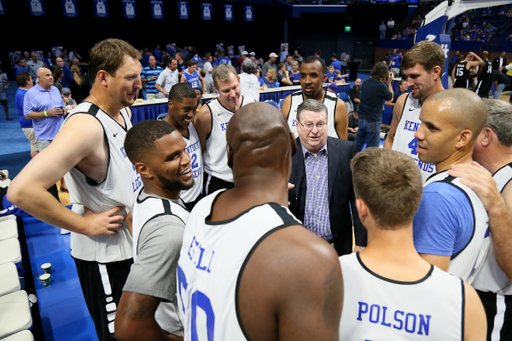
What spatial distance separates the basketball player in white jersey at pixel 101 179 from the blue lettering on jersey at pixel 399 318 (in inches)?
48.2

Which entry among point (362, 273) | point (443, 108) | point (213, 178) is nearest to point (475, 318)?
point (362, 273)

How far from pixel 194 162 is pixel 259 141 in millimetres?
2092

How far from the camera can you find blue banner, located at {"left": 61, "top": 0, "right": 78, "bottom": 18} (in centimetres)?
1543

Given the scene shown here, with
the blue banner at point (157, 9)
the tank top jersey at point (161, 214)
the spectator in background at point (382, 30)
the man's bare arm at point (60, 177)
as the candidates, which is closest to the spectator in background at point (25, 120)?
the man's bare arm at point (60, 177)

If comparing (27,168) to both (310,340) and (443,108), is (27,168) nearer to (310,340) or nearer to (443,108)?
(310,340)

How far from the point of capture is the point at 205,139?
321 centimetres

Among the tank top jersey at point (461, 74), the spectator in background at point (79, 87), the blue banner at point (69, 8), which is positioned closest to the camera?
the spectator in background at point (79, 87)

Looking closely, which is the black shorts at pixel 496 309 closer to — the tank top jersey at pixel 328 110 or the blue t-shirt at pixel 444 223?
the blue t-shirt at pixel 444 223

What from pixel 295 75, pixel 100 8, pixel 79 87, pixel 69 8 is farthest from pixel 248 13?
pixel 79 87

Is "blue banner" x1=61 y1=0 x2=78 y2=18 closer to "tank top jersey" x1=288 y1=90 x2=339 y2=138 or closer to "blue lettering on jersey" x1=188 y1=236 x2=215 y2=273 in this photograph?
"tank top jersey" x1=288 y1=90 x2=339 y2=138

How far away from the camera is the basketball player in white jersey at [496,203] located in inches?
54.1

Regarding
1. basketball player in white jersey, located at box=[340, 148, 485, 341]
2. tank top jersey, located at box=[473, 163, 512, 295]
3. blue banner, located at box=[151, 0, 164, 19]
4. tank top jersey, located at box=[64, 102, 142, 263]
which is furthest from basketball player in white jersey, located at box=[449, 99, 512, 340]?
blue banner, located at box=[151, 0, 164, 19]

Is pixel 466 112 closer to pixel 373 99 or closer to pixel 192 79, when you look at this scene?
pixel 373 99

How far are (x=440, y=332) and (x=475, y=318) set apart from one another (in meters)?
0.12
